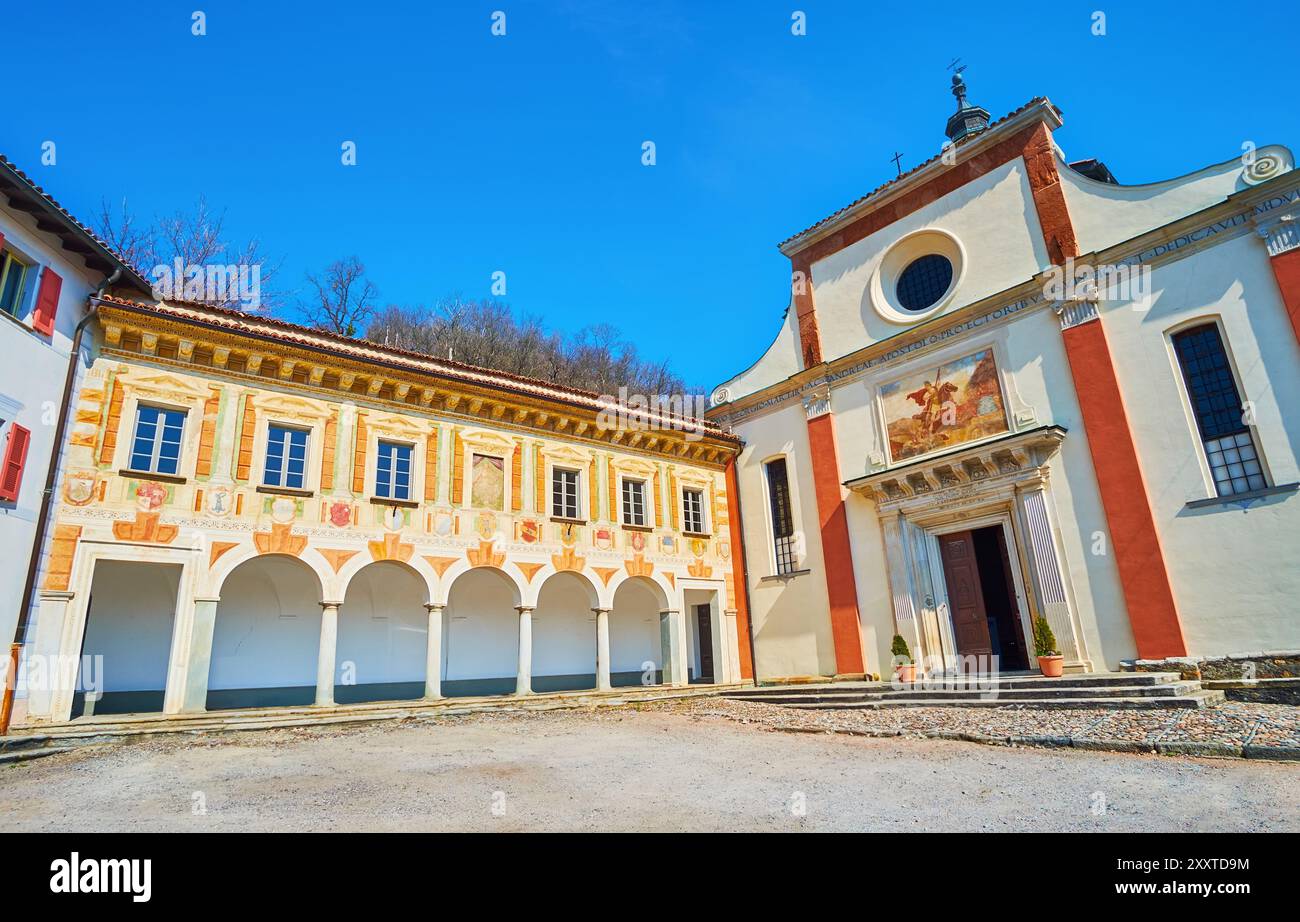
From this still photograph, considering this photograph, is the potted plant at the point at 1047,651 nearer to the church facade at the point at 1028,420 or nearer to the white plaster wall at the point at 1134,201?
the church facade at the point at 1028,420

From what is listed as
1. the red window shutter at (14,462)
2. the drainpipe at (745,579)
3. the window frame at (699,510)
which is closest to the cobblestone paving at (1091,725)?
the drainpipe at (745,579)

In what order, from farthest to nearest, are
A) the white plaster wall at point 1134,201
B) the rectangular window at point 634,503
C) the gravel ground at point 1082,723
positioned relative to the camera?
the rectangular window at point 634,503 → the white plaster wall at point 1134,201 → the gravel ground at point 1082,723

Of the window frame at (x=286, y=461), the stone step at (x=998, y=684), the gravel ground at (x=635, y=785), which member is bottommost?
the gravel ground at (x=635, y=785)

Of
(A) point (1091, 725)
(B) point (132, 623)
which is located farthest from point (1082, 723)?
(B) point (132, 623)

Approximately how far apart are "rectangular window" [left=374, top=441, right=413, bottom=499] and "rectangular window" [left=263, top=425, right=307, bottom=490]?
4.61 feet

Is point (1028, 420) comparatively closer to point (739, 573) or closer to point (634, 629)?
point (739, 573)

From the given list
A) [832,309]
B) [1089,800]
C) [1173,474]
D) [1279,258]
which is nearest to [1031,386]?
[1173,474]

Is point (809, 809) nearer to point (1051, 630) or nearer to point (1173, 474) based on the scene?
point (1051, 630)

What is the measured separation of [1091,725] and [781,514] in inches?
422

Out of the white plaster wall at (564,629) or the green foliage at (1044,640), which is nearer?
the green foliage at (1044,640)

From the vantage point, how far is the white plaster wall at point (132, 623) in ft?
44.7

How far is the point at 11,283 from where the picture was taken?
11289 millimetres

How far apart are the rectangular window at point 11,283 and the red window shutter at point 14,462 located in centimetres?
179

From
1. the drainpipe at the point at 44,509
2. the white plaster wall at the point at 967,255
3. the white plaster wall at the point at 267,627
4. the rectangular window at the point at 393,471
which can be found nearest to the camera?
the drainpipe at the point at 44,509
